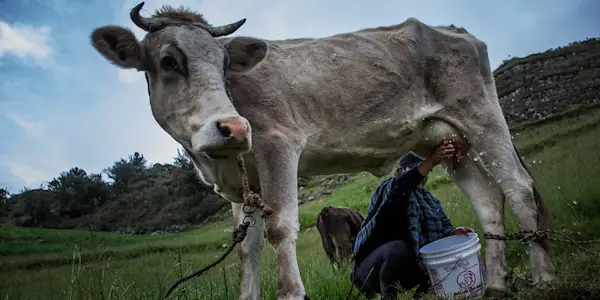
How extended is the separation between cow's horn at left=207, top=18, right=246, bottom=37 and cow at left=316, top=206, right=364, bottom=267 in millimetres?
4024

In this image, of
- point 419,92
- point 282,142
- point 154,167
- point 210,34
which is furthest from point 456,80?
point 154,167

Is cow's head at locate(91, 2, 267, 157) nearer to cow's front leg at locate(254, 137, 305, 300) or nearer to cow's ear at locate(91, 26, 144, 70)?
cow's ear at locate(91, 26, 144, 70)

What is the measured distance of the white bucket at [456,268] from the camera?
3928 millimetres

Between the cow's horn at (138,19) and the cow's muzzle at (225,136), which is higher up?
the cow's horn at (138,19)

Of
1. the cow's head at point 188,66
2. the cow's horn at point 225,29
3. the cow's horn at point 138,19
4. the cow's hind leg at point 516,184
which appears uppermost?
the cow's horn at point 138,19

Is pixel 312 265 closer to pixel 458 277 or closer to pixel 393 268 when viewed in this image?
pixel 393 268

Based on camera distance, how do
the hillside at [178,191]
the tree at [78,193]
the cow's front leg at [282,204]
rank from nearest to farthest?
the cow's front leg at [282,204] < the hillside at [178,191] < the tree at [78,193]

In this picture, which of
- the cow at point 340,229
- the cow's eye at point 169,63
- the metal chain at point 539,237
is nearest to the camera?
the metal chain at point 539,237

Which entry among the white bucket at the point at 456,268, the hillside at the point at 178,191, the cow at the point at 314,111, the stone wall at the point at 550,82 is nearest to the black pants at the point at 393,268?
the white bucket at the point at 456,268

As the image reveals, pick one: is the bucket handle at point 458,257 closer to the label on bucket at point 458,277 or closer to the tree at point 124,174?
the label on bucket at point 458,277

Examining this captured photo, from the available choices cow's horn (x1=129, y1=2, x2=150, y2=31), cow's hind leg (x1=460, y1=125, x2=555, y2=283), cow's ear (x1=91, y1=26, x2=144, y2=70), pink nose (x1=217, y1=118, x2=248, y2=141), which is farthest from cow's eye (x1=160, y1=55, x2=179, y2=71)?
cow's hind leg (x1=460, y1=125, x2=555, y2=283)

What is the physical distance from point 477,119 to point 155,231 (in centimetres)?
3233

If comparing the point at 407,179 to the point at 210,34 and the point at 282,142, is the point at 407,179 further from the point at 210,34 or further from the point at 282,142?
the point at 210,34

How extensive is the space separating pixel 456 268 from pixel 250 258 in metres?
1.87
